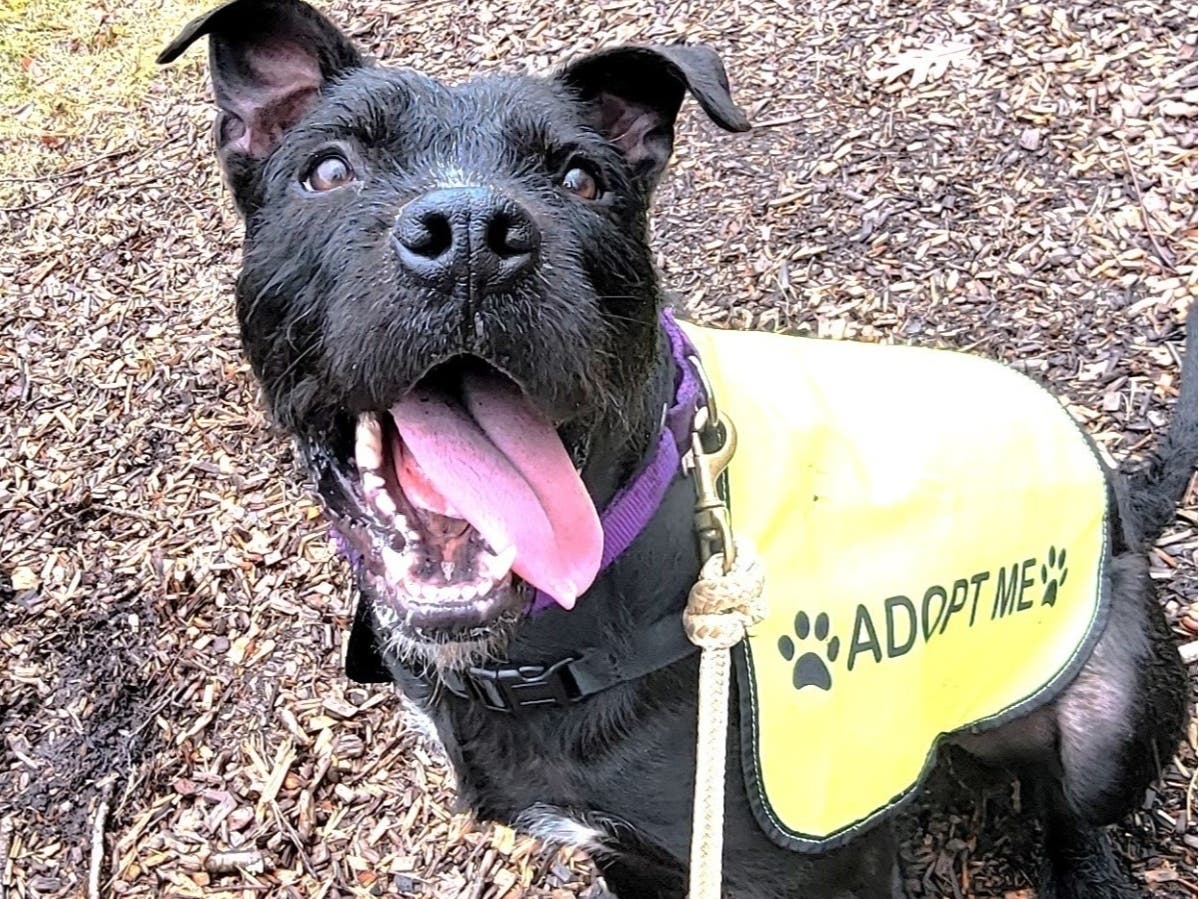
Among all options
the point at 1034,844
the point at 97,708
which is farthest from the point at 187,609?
the point at 1034,844

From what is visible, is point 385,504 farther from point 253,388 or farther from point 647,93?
point 253,388

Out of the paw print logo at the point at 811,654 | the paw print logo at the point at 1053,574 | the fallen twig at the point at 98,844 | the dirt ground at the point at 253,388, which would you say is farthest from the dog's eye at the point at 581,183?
the fallen twig at the point at 98,844

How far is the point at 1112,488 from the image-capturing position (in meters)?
3.02

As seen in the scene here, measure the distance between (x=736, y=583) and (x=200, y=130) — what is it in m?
4.94

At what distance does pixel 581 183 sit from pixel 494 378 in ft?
1.57

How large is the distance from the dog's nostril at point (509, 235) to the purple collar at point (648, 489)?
1.84 feet

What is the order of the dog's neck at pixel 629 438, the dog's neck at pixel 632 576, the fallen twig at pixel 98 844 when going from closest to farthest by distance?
1. the dog's neck at pixel 629 438
2. the dog's neck at pixel 632 576
3. the fallen twig at pixel 98 844

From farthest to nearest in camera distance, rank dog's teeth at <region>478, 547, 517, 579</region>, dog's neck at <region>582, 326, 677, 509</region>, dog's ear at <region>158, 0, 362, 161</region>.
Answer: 1. dog's ear at <region>158, 0, 362, 161</region>
2. dog's neck at <region>582, 326, 677, 509</region>
3. dog's teeth at <region>478, 547, 517, 579</region>

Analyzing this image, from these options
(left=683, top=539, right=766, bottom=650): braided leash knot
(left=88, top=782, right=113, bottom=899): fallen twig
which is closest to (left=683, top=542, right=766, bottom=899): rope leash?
(left=683, top=539, right=766, bottom=650): braided leash knot

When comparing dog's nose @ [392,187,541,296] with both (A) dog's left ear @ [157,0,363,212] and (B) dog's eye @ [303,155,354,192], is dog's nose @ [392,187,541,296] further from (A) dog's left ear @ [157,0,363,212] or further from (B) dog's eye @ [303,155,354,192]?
(A) dog's left ear @ [157,0,363,212]

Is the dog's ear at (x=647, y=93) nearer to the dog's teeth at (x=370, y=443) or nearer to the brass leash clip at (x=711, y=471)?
the brass leash clip at (x=711, y=471)

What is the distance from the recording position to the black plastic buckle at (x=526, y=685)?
2342 mm

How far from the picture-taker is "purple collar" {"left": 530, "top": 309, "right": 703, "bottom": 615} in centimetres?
227

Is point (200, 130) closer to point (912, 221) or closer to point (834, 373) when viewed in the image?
point (912, 221)
